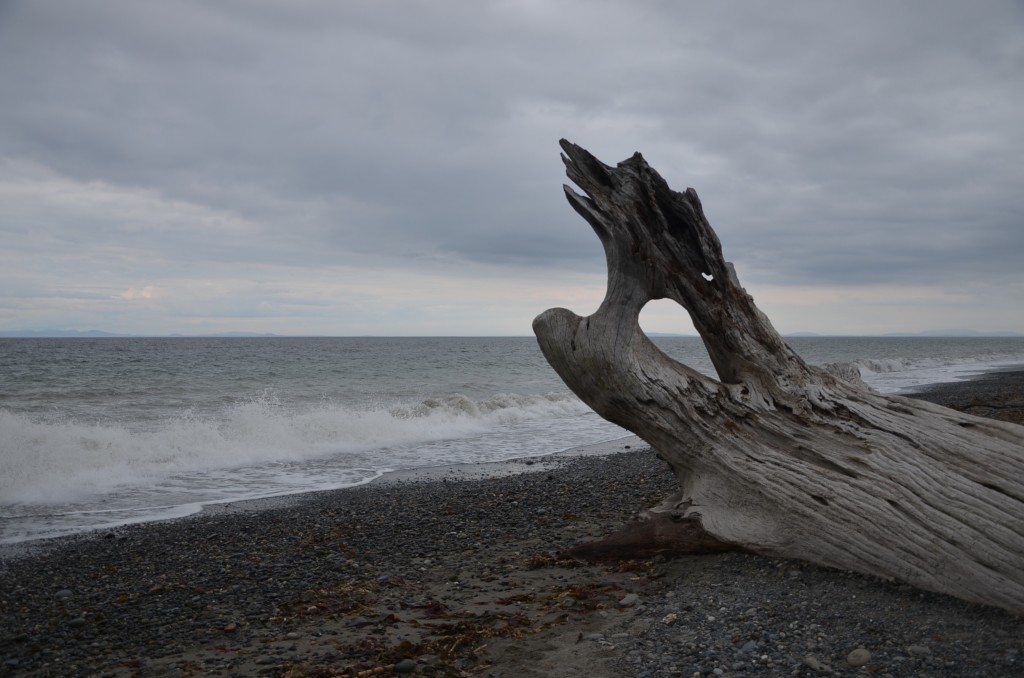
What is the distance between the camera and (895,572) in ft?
17.4

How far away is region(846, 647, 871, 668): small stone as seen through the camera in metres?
4.26

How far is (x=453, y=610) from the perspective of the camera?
582 centimetres

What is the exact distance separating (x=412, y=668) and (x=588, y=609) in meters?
1.49

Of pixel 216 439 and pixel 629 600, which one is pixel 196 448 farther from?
pixel 629 600

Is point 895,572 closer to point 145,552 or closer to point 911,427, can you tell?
point 911,427

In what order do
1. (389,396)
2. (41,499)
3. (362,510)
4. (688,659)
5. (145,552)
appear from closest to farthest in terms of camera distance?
(688,659) < (145,552) < (362,510) < (41,499) < (389,396)

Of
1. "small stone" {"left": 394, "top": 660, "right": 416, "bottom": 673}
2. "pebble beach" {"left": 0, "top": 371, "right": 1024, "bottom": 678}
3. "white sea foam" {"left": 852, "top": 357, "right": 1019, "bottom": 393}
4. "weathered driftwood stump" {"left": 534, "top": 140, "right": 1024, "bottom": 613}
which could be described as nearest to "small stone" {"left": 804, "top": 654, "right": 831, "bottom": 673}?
"pebble beach" {"left": 0, "top": 371, "right": 1024, "bottom": 678}

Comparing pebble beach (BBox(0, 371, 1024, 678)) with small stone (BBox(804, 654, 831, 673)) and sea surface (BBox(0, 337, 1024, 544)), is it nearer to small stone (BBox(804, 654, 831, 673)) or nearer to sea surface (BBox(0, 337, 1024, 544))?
small stone (BBox(804, 654, 831, 673))

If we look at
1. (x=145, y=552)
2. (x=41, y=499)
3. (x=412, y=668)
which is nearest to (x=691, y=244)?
(x=412, y=668)

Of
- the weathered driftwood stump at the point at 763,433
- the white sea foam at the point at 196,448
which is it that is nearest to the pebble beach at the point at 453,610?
the weathered driftwood stump at the point at 763,433

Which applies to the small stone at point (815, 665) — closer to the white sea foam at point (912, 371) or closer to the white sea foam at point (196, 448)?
the white sea foam at point (196, 448)

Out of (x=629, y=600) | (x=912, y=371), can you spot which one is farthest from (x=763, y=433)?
(x=912, y=371)

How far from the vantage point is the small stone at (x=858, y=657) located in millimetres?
4258

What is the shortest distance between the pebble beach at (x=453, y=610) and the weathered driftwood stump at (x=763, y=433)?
284 mm
